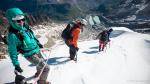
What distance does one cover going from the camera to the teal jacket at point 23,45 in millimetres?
7562

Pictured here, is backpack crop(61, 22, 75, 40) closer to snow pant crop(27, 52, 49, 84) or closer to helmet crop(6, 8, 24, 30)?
snow pant crop(27, 52, 49, 84)

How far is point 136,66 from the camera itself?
14133mm

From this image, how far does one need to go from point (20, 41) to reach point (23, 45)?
15cm

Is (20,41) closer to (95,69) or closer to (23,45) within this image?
(23,45)

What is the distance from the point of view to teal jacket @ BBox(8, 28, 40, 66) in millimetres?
7562

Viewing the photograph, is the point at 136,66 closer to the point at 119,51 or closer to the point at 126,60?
the point at 126,60

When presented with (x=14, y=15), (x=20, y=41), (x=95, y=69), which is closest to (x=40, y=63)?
(x=20, y=41)

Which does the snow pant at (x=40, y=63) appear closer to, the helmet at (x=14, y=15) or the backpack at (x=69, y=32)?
the helmet at (x=14, y=15)

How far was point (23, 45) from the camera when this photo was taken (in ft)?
25.6

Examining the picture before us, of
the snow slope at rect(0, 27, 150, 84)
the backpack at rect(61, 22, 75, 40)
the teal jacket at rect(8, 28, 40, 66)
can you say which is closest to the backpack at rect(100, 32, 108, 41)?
the snow slope at rect(0, 27, 150, 84)

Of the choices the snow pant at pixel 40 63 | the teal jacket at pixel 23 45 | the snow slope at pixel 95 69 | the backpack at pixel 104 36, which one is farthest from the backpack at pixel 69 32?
the backpack at pixel 104 36

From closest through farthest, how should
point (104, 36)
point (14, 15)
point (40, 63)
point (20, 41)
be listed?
point (14, 15) → point (20, 41) → point (40, 63) → point (104, 36)

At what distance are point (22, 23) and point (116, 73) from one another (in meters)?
5.95

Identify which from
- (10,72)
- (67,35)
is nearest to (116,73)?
(67,35)
